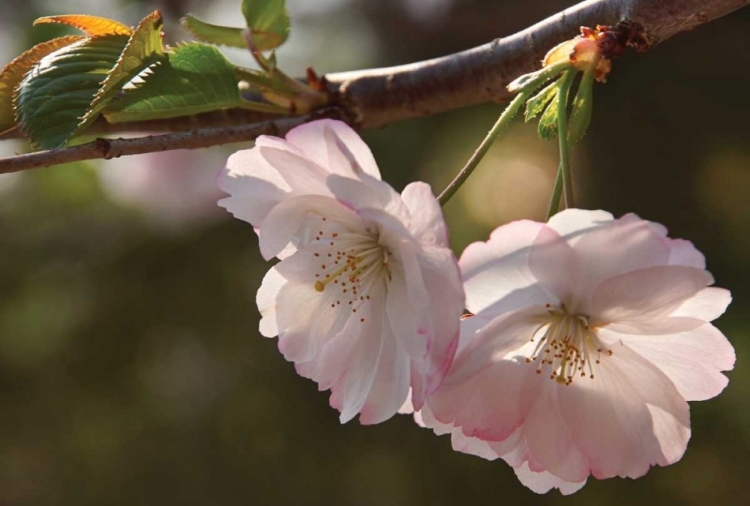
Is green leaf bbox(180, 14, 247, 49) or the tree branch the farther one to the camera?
green leaf bbox(180, 14, 247, 49)

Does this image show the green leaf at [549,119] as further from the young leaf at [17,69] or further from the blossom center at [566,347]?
the young leaf at [17,69]

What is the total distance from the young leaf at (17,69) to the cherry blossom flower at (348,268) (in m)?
0.16

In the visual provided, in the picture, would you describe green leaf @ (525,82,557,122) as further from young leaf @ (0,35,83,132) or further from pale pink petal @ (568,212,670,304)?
young leaf @ (0,35,83,132)

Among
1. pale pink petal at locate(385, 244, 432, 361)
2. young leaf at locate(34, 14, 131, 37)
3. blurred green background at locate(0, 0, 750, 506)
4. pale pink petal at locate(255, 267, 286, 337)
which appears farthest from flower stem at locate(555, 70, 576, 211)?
blurred green background at locate(0, 0, 750, 506)

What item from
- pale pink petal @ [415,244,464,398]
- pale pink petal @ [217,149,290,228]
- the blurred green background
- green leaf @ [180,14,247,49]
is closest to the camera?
pale pink petal @ [415,244,464,398]

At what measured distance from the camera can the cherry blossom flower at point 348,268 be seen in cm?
54

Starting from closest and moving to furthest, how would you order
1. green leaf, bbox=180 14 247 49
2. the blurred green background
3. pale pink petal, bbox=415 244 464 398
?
pale pink petal, bbox=415 244 464 398 < green leaf, bbox=180 14 247 49 < the blurred green background

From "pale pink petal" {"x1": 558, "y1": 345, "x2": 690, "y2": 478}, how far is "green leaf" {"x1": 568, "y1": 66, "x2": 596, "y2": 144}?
147 mm

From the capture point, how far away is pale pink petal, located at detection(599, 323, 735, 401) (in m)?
0.58

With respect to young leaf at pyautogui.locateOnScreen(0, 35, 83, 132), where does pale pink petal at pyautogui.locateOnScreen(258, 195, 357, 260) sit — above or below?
below

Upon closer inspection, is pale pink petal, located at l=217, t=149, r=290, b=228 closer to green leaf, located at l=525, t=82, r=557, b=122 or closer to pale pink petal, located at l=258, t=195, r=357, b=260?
pale pink petal, located at l=258, t=195, r=357, b=260

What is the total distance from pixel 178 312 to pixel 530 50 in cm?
162

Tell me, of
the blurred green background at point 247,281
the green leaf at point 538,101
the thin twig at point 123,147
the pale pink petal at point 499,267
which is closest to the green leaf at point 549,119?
A: the green leaf at point 538,101

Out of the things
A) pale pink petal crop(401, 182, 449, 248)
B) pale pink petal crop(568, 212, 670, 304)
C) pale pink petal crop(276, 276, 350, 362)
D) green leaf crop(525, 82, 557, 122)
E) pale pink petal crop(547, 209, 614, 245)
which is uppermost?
green leaf crop(525, 82, 557, 122)
